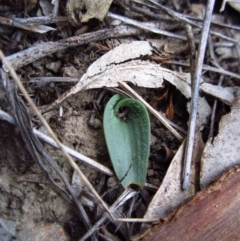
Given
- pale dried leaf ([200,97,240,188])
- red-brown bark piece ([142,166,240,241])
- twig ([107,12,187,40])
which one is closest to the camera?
red-brown bark piece ([142,166,240,241])

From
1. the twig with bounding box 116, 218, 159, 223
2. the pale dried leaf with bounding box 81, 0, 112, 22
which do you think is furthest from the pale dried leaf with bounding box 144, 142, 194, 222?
the pale dried leaf with bounding box 81, 0, 112, 22

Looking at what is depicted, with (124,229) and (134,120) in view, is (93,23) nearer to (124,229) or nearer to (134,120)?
(134,120)

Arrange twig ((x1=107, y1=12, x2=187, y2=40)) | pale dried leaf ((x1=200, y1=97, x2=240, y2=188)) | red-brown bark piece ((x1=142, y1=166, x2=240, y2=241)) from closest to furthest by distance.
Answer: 1. red-brown bark piece ((x1=142, y1=166, x2=240, y2=241))
2. pale dried leaf ((x1=200, y1=97, x2=240, y2=188))
3. twig ((x1=107, y1=12, x2=187, y2=40))

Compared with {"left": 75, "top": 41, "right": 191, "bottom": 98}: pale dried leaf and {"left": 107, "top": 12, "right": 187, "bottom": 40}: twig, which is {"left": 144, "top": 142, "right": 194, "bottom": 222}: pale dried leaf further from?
{"left": 107, "top": 12, "right": 187, "bottom": 40}: twig

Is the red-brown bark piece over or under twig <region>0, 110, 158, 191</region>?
under

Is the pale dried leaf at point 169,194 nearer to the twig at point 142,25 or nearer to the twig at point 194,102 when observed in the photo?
the twig at point 194,102

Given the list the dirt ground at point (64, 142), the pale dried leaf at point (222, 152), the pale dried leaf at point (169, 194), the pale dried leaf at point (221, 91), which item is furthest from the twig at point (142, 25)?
the pale dried leaf at point (169, 194)
